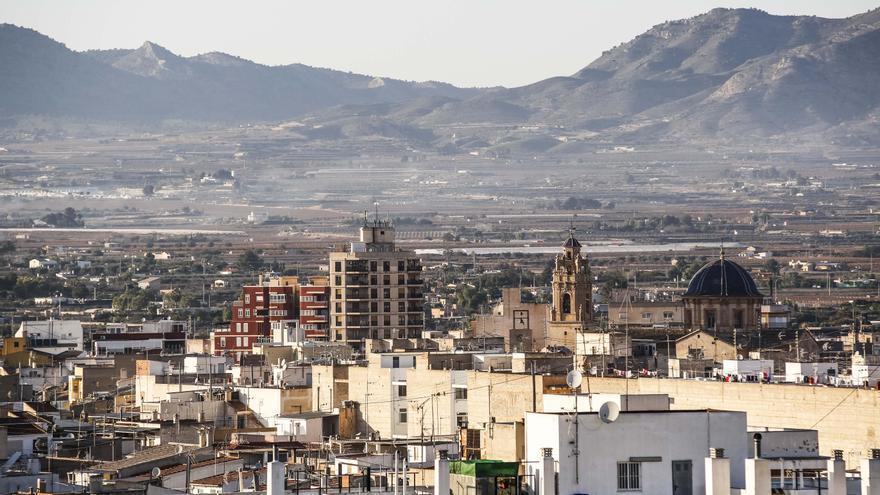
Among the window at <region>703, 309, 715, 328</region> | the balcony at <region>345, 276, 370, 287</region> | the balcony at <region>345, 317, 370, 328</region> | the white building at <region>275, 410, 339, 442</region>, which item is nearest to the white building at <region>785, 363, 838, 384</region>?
the white building at <region>275, 410, 339, 442</region>

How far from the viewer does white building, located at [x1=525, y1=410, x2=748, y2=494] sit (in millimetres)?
18641

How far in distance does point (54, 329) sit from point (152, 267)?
96.5 m

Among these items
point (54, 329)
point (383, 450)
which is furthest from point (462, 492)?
point (54, 329)

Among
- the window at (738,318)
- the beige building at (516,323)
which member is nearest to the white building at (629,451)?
the window at (738,318)

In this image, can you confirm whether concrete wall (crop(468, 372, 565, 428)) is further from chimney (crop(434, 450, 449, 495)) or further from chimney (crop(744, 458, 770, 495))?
chimney (crop(744, 458, 770, 495))

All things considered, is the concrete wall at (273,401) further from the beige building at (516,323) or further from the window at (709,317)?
the beige building at (516,323)

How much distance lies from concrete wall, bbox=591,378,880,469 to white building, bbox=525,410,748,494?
35.9ft

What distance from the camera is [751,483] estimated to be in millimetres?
18000

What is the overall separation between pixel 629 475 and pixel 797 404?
51.4 ft

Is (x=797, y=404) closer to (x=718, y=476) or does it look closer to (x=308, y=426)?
(x=308, y=426)

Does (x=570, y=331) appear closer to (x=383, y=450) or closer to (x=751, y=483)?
(x=383, y=450)

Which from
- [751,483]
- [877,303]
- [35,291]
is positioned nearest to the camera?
[751,483]

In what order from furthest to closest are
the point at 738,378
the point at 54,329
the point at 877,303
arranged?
the point at 877,303 < the point at 54,329 < the point at 738,378

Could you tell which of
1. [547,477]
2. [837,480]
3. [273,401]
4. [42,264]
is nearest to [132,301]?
[42,264]
